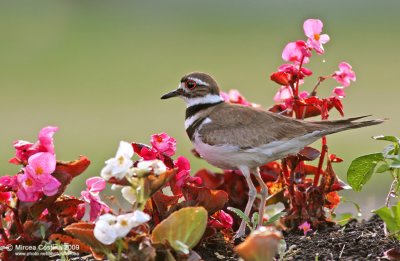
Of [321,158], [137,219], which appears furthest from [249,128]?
[137,219]

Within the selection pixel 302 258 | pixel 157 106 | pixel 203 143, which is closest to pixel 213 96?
pixel 203 143

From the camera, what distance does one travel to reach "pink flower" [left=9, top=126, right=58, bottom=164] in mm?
4137

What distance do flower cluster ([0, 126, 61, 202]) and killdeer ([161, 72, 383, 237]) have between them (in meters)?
1.15

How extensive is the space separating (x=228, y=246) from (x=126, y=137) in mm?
9262

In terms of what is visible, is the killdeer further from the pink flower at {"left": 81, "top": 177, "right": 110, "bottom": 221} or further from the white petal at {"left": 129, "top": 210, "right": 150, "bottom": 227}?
the white petal at {"left": 129, "top": 210, "right": 150, "bottom": 227}

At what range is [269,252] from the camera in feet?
11.2

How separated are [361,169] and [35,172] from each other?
1710 mm

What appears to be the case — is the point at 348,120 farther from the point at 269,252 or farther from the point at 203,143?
the point at 269,252

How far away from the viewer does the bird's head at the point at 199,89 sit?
5.45m

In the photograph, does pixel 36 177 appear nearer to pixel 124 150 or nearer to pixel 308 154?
pixel 124 150

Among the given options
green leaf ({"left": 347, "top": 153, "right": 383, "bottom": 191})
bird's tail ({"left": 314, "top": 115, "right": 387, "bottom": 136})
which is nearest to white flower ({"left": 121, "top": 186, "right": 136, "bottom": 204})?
green leaf ({"left": 347, "top": 153, "right": 383, "bottom": 191})

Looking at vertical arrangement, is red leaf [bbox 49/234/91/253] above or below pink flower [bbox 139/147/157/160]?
below

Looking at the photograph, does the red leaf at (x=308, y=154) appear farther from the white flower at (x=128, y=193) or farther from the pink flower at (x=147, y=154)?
the white flower at (x=128, y=193)

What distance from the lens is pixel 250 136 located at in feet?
16.1
